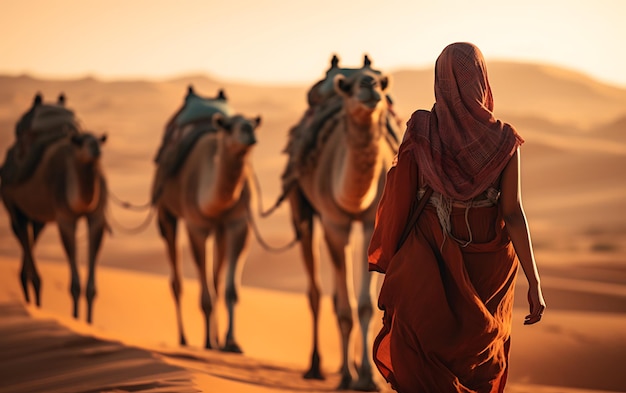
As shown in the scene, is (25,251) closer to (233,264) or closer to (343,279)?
(233,264)

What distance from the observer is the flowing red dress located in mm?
5789

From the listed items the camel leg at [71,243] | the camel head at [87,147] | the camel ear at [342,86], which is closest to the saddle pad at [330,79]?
the camel ear at [342,86]

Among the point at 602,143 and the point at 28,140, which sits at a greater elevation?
the point at 28,140

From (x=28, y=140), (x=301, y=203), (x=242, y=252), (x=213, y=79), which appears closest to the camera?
(x=301, y=203)

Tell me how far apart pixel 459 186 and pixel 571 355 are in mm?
7742

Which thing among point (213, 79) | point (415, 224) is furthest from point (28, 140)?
point (213, 79)

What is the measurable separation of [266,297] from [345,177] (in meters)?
13.1

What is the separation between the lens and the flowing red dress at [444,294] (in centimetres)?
579

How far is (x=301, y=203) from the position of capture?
1145 cm

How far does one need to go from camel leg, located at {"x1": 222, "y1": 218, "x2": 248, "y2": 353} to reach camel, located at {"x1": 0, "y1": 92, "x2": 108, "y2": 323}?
212 cm

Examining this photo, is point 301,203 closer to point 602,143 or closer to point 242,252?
point 242,252

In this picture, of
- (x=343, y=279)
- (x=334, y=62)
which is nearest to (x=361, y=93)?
(x=343, y=279)

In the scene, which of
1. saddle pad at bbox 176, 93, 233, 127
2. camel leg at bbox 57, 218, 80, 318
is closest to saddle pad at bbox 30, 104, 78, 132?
camel leg at bbox 57, 218, 80, 318

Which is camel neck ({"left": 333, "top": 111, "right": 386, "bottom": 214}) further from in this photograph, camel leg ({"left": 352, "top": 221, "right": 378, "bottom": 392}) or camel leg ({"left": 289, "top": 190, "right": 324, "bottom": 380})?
camel leg ({"left": 289, "top": 190, "right": 324, "bottom": 380})
